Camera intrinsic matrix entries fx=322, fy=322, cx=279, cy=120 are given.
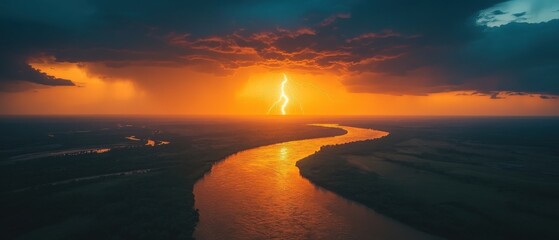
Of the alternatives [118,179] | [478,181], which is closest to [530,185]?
[478,181]

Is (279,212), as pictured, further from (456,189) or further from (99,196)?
(456,189)

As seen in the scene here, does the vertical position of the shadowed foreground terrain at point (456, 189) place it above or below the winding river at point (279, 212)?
above

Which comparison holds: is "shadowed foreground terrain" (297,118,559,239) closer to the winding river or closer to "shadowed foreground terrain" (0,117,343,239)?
the winding river

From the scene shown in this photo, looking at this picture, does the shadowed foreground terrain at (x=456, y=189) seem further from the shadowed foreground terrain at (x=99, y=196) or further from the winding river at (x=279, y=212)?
the shadowed foreground terrain at (x=99, y=196)

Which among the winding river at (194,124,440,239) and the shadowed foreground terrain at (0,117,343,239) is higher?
the shadowed foreground terrain at (0,117,343,239)

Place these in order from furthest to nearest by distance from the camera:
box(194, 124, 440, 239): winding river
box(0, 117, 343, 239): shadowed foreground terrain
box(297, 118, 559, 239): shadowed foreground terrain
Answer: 1. box(297, 118, 559, 239): shadowed foreground terrain
2. box(194, 124, 440, 239): winding river
3. box(0, 117, 343, 239): shadowed foreground terrain

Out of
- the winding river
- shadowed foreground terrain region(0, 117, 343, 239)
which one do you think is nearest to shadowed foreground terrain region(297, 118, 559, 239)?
the winding river

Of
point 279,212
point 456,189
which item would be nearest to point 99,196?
point 279,212

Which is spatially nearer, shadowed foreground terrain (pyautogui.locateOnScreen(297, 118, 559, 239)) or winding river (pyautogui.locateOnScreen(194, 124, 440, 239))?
winding river (pyautogui.locateOnScreen(194, 124, 440, 239))

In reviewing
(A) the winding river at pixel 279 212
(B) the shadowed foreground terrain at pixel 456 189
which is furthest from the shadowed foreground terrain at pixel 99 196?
(B) the shadowed foreground terrain at pixel 456 189

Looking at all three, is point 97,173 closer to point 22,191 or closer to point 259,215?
point 22,191
